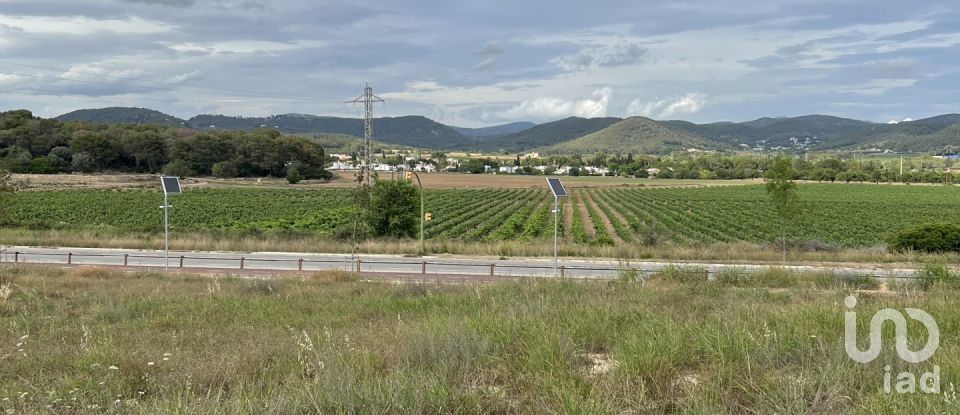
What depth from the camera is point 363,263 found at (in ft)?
91.3

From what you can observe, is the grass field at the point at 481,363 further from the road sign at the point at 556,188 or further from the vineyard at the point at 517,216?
the vineyard at the point at 517,216

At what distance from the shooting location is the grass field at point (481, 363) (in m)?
4.42

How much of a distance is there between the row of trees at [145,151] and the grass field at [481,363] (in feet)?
421

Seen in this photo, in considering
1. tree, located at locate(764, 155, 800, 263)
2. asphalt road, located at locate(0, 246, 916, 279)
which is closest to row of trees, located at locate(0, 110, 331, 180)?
asphalt road, located at locate(0, 246, 916, 279)

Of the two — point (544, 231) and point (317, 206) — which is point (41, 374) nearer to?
point (544, 231)

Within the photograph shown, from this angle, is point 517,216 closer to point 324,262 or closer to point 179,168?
point 324,262

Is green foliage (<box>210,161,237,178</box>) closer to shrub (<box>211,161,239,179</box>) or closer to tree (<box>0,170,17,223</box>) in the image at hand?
shrub (<box>211,161,239,179</box>)

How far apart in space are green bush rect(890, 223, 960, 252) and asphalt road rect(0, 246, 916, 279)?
294 inches

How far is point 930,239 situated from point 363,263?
27.9 metres

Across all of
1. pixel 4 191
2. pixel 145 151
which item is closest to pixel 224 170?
pixel 145 151

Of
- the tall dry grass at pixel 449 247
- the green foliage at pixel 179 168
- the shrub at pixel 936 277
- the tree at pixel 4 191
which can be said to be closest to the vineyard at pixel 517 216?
the tree at pixel 4 191

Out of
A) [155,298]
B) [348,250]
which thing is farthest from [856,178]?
[155,298]

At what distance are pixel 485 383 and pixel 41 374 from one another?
423 centimetres

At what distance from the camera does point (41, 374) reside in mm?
5969
